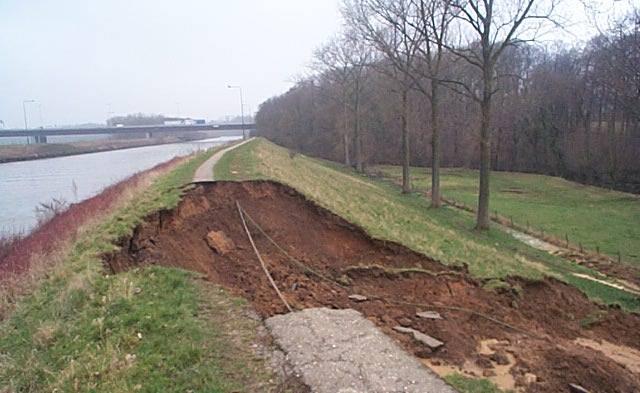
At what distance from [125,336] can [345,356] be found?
278cm

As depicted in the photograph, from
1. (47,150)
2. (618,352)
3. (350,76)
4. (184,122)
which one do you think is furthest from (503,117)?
(184,122)

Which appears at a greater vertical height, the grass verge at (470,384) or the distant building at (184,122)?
the distant building at (184,122)

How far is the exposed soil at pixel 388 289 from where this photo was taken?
22.4 feet

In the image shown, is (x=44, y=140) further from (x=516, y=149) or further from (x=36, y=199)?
(x=516, y=149)

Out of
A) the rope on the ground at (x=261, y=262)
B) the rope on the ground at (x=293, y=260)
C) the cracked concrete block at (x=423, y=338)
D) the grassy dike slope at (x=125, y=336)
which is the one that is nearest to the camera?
the grassy dike slope at (x=125, y=336)

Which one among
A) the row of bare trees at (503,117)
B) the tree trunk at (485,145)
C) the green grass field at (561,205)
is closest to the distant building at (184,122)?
the row of bare trees at (503,117)

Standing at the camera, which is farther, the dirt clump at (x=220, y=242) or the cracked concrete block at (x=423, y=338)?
the dirt clump at (x=220, y=242)

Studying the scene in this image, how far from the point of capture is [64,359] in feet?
19.0

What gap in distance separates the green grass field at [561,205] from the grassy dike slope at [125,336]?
54.0 feet

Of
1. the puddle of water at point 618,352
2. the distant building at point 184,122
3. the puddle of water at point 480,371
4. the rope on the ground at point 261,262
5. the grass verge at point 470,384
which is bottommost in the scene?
the puddle of water at point 618,352

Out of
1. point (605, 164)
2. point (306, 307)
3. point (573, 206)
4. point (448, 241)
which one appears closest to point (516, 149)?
point (605, 164)

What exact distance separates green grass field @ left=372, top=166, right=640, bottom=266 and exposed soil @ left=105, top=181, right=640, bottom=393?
10.1 m

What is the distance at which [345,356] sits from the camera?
5773 millimetres

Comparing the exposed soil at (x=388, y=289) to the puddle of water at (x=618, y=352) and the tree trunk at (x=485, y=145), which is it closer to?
the puddle of water at (x=618, y=352)
